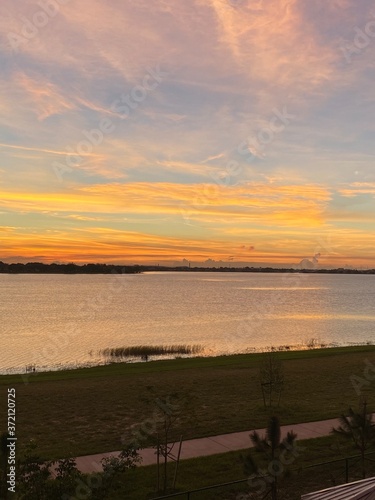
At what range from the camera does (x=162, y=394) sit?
19000 mm

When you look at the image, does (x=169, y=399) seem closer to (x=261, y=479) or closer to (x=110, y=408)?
(x=261, y=479)

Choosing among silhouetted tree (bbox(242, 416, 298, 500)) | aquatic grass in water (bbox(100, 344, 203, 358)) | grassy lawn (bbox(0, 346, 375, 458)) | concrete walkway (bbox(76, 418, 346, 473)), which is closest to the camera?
silhouetted tree (bbox(242, 416, 298, 500))

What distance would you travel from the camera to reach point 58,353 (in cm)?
4578

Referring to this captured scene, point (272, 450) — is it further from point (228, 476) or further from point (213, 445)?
point (213, 445)

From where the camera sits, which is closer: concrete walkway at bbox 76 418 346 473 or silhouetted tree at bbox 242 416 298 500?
silhouetted tree at bbox 242 416 298 500

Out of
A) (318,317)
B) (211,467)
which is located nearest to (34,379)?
(211,467)

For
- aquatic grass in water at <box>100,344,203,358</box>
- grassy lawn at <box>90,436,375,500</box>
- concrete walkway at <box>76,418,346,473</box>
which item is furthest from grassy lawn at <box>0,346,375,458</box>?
aquatic grass in water at <box>100,344,203,358</box>

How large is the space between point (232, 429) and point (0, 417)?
30.8 ft

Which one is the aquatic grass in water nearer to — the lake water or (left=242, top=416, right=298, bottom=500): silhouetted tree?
the lake water

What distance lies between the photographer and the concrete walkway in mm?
13203

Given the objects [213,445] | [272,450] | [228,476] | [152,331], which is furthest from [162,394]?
[152,331]

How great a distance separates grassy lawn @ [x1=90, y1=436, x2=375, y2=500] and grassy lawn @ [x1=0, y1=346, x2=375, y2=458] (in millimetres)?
1633

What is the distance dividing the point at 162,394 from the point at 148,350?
96.9 ft

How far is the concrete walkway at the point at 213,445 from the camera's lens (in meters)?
13.2
